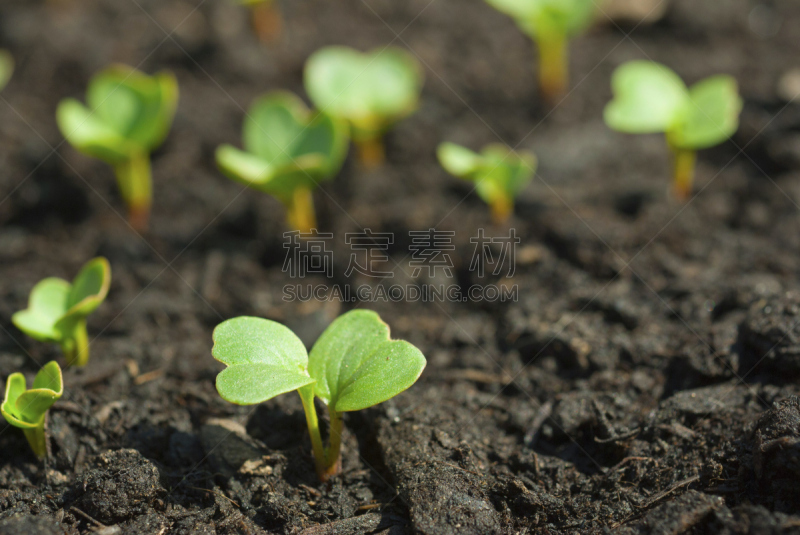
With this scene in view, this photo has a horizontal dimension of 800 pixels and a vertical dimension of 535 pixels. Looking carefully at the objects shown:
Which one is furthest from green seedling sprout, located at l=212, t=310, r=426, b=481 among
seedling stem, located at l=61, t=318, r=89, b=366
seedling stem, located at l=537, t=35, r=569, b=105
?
seedling stem, located at l=537, t=35, r=569, b=105

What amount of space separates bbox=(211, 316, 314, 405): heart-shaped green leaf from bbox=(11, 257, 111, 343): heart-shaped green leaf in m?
0.45

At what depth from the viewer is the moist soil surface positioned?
54.2 inches

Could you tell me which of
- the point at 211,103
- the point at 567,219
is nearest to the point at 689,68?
the point at 567,219

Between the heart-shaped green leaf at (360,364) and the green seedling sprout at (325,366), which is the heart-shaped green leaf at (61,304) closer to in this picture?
the green seedling sprout at (325,366)

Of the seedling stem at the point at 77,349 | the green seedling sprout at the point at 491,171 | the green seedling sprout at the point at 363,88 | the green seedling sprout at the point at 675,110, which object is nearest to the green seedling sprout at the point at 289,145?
the green seedling sprout at the point at 363,88

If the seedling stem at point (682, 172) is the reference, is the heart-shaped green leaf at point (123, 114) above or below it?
below

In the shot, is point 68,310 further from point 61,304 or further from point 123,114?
point 123,114

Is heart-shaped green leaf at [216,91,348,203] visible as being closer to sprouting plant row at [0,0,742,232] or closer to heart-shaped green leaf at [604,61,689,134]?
sprouting plant row at [0,0,742,232]

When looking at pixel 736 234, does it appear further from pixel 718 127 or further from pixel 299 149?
pixel 299 149

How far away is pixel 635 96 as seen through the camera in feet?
7.02

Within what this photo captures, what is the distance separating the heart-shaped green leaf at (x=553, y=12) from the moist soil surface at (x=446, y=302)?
0.39 m

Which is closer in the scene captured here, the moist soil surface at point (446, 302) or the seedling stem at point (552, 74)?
the moist soil surface at point (446, 302)

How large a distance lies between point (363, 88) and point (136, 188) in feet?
3.12

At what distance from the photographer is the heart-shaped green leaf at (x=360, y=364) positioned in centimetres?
127
